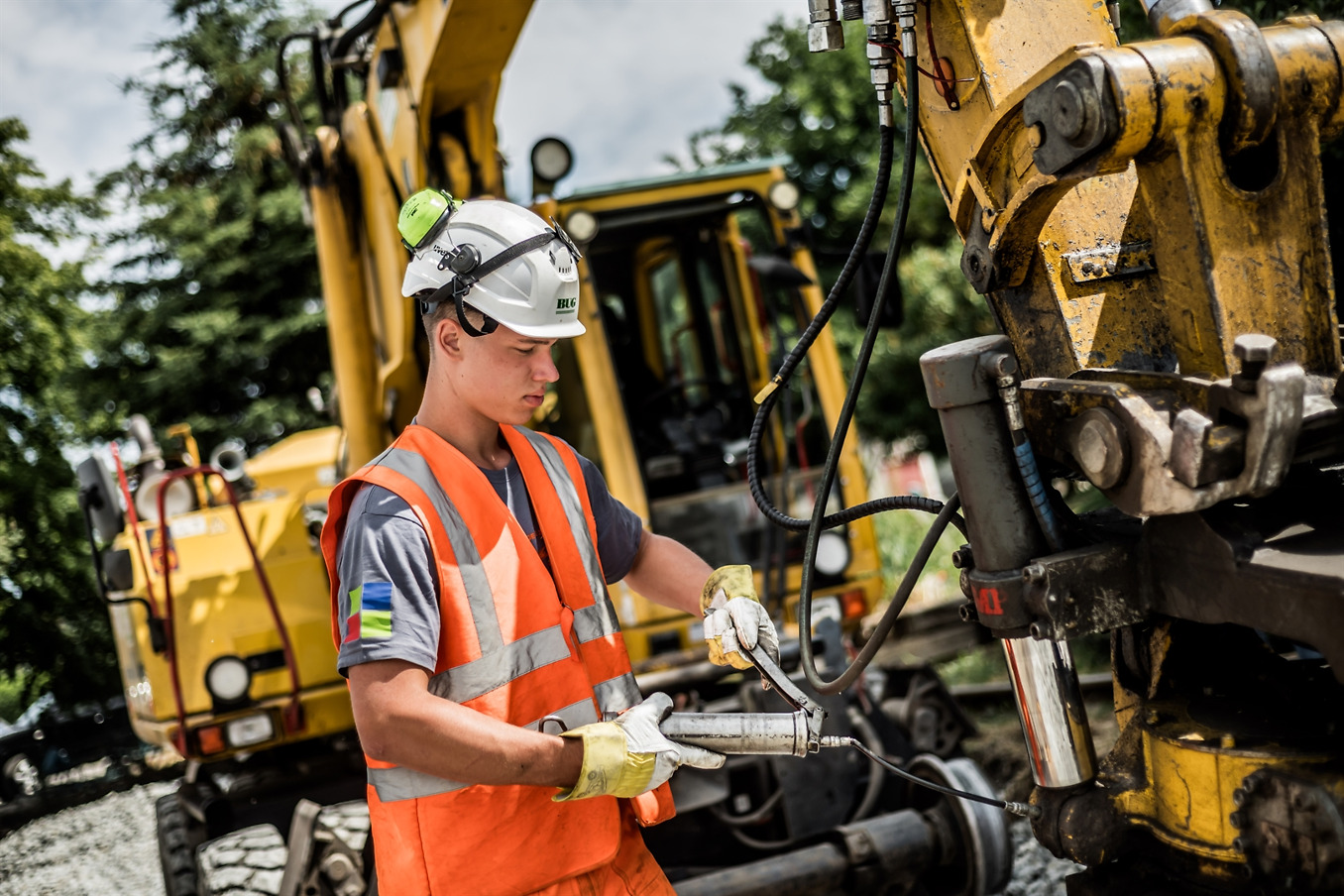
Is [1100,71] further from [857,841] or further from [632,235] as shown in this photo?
[632,235]

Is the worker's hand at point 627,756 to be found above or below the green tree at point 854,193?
below

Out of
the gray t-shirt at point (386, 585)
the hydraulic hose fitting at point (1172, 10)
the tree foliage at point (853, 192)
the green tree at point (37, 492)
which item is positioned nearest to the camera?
the gray t-shirt at point (386, 585)

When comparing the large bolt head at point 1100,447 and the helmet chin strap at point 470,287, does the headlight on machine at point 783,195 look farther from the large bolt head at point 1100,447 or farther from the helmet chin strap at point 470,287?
the large bolt head at point 1100,447

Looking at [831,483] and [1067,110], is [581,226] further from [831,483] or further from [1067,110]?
[1067,110]

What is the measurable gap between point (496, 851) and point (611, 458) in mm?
2938

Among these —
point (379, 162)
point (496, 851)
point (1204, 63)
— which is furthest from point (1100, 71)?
point (379, 162)

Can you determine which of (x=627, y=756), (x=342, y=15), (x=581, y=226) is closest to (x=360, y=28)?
(x=342, y=15)

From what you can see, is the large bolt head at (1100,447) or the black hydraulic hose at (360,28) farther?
the black hydraulic hose at (360,28)

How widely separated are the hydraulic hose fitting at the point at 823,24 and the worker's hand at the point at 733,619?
1.20 meters

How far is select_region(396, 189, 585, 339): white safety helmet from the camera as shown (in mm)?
2287

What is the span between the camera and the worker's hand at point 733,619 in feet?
8.02

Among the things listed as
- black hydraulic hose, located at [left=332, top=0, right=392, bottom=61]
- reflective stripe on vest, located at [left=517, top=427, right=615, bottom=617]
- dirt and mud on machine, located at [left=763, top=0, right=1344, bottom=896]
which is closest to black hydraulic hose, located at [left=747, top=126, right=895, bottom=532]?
dirt and mud on machine, located at [left=763, top=0, right=1344, bottom=896]

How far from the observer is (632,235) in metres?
5.72

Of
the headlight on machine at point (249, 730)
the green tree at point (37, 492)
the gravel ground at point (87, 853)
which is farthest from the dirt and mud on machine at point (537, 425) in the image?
the green tree at point (37, 492)
